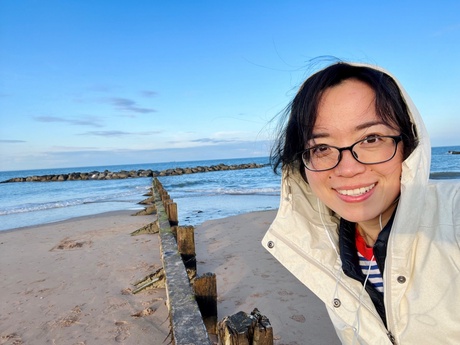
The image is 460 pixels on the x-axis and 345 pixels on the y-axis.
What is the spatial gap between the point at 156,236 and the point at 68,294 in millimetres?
3347

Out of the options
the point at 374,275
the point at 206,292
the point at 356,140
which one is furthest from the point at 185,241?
the point at 356,140

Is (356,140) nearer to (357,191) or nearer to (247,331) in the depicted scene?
(357,191)

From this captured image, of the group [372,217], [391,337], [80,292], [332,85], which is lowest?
[80,292]

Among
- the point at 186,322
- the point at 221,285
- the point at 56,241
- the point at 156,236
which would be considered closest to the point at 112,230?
the point at 56,241

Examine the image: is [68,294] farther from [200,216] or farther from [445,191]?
[200,216]

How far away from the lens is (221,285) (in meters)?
4.78

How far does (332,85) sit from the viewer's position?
1.61 meters

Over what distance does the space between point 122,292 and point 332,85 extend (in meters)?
4.41

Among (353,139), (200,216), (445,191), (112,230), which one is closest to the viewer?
(445,191)

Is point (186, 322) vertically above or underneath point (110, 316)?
above

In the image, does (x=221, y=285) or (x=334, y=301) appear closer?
(x=334, y=301)

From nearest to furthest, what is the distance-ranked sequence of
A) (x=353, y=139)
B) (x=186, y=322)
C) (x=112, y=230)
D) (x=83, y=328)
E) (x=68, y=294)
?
1. (x=353, y=139)
2. (x=186, y=322)
3. (x=83, y=328)
4. (x=68, y=294)
5. (x=112, y=230)

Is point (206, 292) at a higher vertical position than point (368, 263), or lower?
lower

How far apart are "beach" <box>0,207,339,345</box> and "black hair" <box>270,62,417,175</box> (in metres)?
2.45
